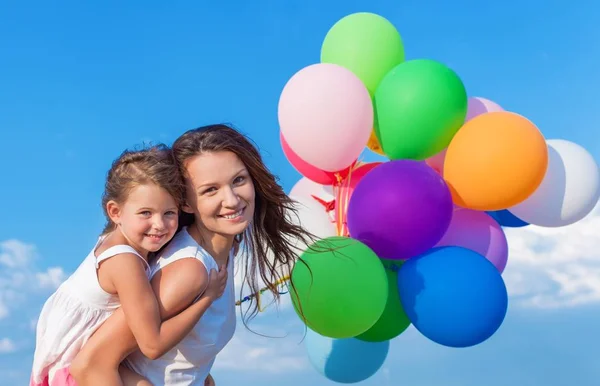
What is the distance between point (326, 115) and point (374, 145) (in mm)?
782

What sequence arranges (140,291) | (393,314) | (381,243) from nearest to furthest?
(140,291) < (381,243) < (393,314)

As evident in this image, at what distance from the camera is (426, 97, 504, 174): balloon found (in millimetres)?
4684

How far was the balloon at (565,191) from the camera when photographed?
4.64 m

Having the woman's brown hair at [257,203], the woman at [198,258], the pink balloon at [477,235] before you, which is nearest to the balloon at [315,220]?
the pink balloon at [477,235]

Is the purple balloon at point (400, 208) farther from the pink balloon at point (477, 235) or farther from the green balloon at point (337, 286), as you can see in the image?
the pink balloon at point (477, 235)

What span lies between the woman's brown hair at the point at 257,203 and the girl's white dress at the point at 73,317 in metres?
0.42

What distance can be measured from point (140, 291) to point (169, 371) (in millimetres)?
444

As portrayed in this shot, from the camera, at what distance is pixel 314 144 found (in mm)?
4262

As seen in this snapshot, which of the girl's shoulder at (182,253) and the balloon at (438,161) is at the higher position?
the balloon at (438,161)

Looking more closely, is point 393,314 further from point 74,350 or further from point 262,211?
point 74,350

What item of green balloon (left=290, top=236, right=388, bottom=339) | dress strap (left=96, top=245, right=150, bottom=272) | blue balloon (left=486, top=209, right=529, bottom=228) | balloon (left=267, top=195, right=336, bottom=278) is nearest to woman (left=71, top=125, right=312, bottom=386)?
dress strap (left=96, top=245, right=150, bottom=272)

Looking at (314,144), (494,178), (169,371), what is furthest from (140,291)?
(494,178)

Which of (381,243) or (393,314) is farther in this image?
(393,314)

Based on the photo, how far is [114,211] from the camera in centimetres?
272
